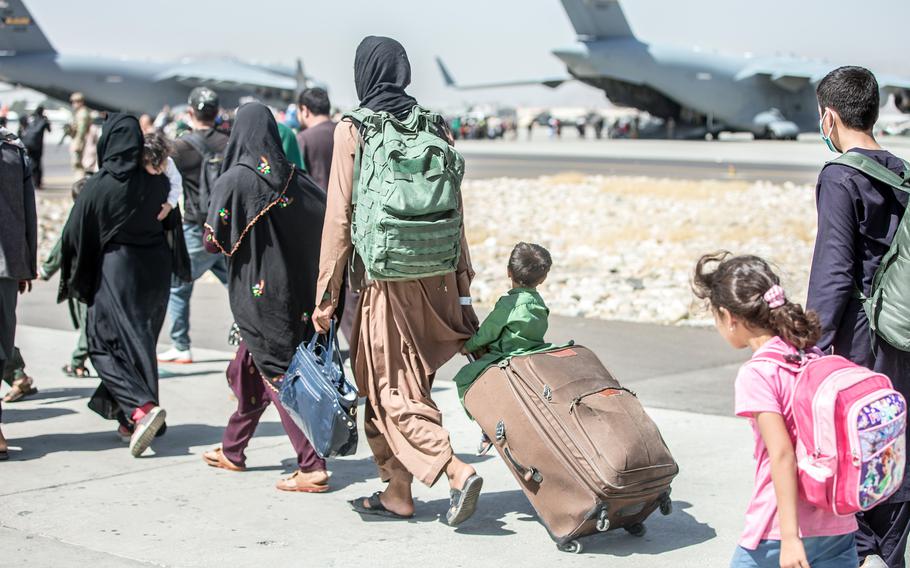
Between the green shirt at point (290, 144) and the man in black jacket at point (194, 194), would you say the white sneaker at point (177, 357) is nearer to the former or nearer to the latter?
the man in black jacket at point (194, 194)

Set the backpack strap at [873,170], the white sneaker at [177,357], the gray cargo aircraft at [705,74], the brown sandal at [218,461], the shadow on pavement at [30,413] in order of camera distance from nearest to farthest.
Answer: the backpack strap at [873,170] → the brown sandal at [218,461] → the shadow on pavement at [30,413] → the white sneaker at [177,357] → the gray cargo aircraft at [705,74]

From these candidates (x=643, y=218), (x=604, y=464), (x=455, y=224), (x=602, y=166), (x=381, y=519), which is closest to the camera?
(x=604, y=464)

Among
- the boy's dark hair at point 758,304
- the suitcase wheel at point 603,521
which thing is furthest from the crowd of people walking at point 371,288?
the suitcase wheel at point 603,521

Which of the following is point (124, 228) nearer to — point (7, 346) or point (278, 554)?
point (7, 346)

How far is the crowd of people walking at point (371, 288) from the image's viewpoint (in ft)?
10.2

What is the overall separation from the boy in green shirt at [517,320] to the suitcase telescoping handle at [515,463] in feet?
0.92

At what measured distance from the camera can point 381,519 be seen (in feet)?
16.4

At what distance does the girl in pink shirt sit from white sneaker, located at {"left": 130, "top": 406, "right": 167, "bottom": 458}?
359 cm

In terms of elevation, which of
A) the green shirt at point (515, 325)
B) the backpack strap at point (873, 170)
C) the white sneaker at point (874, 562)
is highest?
the backpack strap at point (873, 170)

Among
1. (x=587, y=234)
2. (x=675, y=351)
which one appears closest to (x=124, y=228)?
(x=675, y=351)

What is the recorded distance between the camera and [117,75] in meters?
56.5

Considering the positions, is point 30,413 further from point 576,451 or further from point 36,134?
point 36,134

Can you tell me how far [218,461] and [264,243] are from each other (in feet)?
4.17

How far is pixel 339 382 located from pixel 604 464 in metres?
1.24
